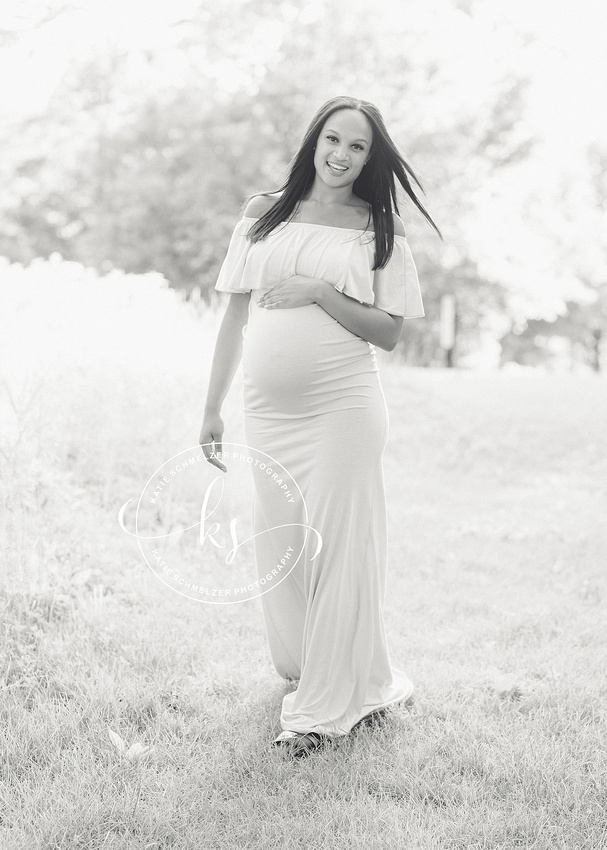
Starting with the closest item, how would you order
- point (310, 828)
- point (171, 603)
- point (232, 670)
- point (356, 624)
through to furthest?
point (310, 828), point (356, 624), point (232, 670), point (171, 603)

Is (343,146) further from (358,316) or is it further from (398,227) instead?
(358,316)

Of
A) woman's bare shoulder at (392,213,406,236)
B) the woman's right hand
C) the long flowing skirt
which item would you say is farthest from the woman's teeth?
the woman's right hand

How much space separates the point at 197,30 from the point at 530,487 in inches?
602

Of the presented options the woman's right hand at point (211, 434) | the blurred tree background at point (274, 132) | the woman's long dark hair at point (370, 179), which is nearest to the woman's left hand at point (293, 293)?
the woman's long dark hair at point (370, 179)

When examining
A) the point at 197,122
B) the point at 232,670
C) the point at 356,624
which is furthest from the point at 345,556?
the point at 197,122

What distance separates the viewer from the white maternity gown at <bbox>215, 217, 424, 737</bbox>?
3.21 m

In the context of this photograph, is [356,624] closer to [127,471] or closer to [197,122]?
[127,471]

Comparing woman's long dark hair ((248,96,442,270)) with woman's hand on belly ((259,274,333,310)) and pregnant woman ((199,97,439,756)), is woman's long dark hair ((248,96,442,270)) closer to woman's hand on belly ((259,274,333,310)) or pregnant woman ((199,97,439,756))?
pregnant woman ((199,97,439,756))

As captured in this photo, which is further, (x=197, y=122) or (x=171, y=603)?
(x=197, y=122)

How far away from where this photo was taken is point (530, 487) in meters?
8.98

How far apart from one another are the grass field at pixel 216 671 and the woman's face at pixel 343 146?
2.02 metres

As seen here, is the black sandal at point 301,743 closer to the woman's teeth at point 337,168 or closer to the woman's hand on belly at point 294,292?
the woman's hand on belly at point 294,292

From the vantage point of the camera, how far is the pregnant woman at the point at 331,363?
321 cm

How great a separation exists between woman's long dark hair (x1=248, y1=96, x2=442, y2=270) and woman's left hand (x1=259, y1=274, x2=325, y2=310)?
0.71 feet
